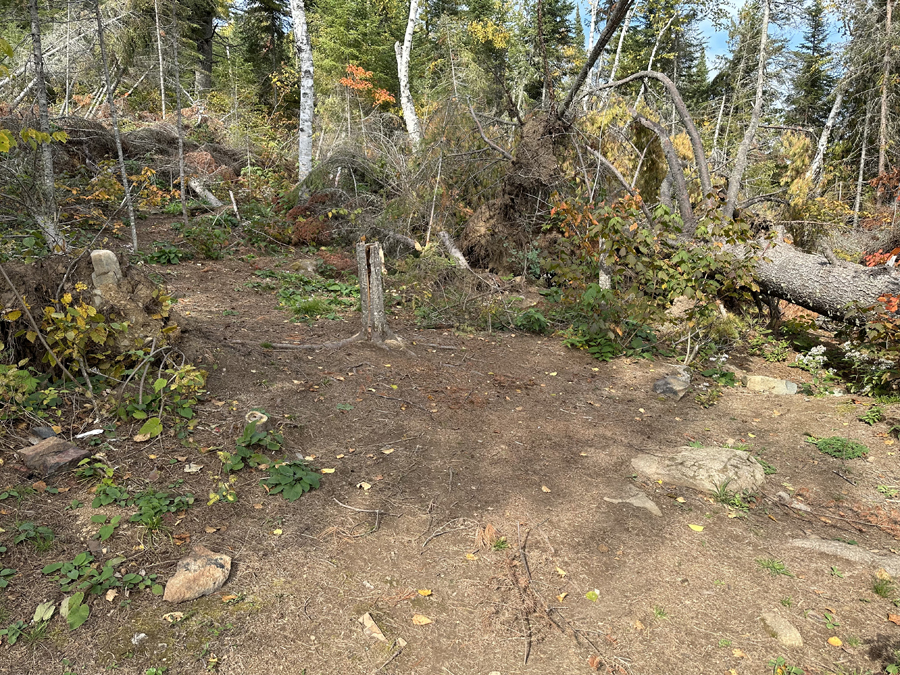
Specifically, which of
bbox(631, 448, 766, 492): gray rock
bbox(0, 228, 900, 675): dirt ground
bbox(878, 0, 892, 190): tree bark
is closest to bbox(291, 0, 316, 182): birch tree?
bbox(0, 228, 900, 675): dirt ground

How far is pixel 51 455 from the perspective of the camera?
2721 mm

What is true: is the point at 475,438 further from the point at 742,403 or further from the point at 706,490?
Result: the point at 742,403

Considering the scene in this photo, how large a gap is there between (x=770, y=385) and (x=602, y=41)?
4.44m

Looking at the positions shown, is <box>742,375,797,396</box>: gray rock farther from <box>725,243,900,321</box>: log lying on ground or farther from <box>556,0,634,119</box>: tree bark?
<box>556,0,634,119</box>: tree bark

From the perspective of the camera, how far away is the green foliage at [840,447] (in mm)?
3762

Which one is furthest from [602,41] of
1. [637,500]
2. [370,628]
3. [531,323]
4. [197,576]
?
[197,576]

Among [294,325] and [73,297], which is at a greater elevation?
[73,297]

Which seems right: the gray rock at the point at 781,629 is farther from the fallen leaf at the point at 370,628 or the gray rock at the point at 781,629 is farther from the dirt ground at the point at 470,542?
the fallen leaf at the point at 370,628

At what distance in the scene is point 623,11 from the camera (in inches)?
213

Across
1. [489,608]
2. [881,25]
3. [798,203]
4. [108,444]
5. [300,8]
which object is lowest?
[489,608]

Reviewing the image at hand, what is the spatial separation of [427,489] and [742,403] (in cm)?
349

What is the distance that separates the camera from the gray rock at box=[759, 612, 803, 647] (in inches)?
83.9

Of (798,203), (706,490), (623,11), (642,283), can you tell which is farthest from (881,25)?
(706,490)

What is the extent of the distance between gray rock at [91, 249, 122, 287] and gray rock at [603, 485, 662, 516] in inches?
151
